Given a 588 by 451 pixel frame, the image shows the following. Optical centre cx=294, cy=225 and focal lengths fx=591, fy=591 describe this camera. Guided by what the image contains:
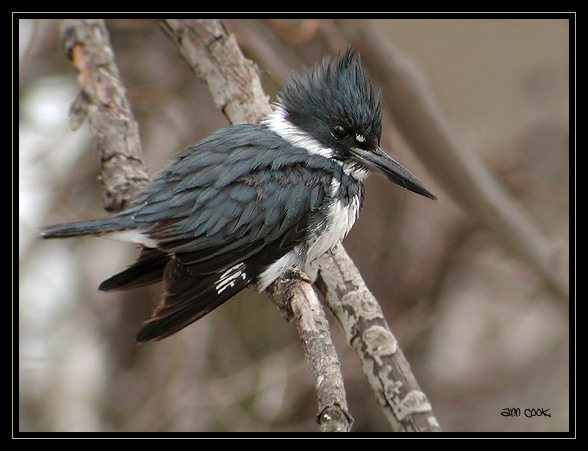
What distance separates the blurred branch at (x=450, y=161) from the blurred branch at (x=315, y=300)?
0.85m

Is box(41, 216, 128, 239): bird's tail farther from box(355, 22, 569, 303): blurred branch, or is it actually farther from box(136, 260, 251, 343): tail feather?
box(355, 22, 569, 303): blurred branch

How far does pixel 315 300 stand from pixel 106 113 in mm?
1242

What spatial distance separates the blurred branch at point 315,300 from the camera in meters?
1.53

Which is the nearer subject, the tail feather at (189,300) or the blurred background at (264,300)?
Answer: the tail feather at (189,300)

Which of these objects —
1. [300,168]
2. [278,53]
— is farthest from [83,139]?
[300,168]

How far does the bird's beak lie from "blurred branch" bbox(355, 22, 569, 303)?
0.98m

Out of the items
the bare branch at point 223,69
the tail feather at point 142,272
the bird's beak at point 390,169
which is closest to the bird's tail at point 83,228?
the tail feather at point 142,272

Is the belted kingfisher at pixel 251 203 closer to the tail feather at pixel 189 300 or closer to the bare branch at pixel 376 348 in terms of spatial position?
the tail feather at pixel 189 300

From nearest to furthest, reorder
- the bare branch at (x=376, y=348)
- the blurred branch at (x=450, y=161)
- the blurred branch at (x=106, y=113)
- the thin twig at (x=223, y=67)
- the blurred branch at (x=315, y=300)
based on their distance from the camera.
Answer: the blurred branch at (x=315, y=300) → the bare branch at (x=376, y=348) → the blurred branch at (x=106, y=113) → the thin twig at (x=223, y=67) → the blurred branch at (x=450, y=161)

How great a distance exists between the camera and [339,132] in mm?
2189

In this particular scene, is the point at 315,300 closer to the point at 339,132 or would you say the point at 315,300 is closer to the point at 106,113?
the point at 339,132

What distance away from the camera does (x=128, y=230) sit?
6.61ft

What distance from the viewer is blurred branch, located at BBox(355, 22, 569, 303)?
3.04 m
